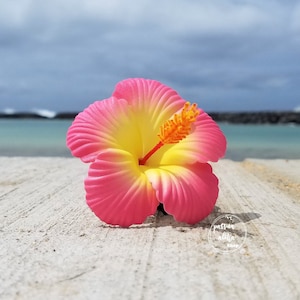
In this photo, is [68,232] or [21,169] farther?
[21,169]

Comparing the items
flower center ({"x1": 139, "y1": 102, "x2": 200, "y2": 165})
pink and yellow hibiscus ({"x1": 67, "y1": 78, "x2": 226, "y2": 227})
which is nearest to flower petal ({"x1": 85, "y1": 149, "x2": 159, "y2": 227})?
pink and yellow hibiscus ({"x1": 67, "y1": 78, "x2": 226, "y2": 227})

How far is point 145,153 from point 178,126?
8.8 inches

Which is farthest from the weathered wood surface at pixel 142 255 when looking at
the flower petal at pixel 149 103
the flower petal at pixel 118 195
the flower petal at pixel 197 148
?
the flower petal at pixel 149 103

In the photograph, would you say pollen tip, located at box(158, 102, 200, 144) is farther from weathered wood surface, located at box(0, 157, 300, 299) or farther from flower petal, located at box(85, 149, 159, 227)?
weathered wood surface, located at box(0, 157, 300, 299)

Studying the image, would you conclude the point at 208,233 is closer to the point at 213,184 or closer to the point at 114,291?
the point at 213,184

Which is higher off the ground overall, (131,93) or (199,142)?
(131,93)

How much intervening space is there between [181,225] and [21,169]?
2076 millimetres

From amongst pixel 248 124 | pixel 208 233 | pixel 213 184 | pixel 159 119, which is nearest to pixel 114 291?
pixel 208 233

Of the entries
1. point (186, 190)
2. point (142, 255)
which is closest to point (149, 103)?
point (186, 190)

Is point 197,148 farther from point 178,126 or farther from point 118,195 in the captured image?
point 118,195

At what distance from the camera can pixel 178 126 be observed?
1967 mm

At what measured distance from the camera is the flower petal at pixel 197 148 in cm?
205

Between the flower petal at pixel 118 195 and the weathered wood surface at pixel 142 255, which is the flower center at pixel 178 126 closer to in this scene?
the flower petal at pixel 118 195

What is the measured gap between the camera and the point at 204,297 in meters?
1.31
